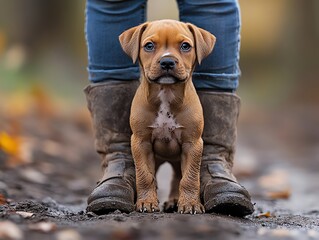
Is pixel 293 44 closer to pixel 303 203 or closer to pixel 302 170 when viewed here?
pixel 302 170

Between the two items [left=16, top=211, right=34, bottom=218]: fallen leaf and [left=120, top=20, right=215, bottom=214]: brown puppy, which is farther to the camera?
[left=120, top=20, right=215, bottom=214]: brown puppy

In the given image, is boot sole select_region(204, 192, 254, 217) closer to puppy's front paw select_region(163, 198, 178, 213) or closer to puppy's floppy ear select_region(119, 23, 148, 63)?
puppy's front paw select_region(163, 198, 178, 213)

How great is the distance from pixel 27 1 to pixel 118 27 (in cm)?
910

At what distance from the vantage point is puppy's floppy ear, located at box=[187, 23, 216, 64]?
3635mm

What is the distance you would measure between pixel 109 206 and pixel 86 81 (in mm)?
9856

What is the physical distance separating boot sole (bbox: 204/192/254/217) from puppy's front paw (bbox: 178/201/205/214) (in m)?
0.04

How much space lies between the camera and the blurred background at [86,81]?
746 cm

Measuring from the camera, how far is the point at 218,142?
396cm

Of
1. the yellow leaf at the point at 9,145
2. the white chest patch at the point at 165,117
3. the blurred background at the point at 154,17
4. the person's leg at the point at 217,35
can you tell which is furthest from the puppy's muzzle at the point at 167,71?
the blurred background at the point at 154,17

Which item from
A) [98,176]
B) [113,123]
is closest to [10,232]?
[113,123]

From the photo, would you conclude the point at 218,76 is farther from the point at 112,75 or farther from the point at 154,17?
the point at 154,17

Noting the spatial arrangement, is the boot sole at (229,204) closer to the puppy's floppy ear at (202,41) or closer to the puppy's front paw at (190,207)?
the puppy's front paw at (190,207)

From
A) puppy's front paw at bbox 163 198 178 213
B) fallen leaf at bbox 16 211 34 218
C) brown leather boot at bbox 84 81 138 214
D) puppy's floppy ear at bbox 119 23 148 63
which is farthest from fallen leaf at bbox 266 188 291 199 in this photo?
fallen leaf at bbox 16 211 34 218

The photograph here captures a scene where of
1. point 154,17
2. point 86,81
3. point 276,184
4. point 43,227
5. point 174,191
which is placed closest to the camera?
point 43,227
